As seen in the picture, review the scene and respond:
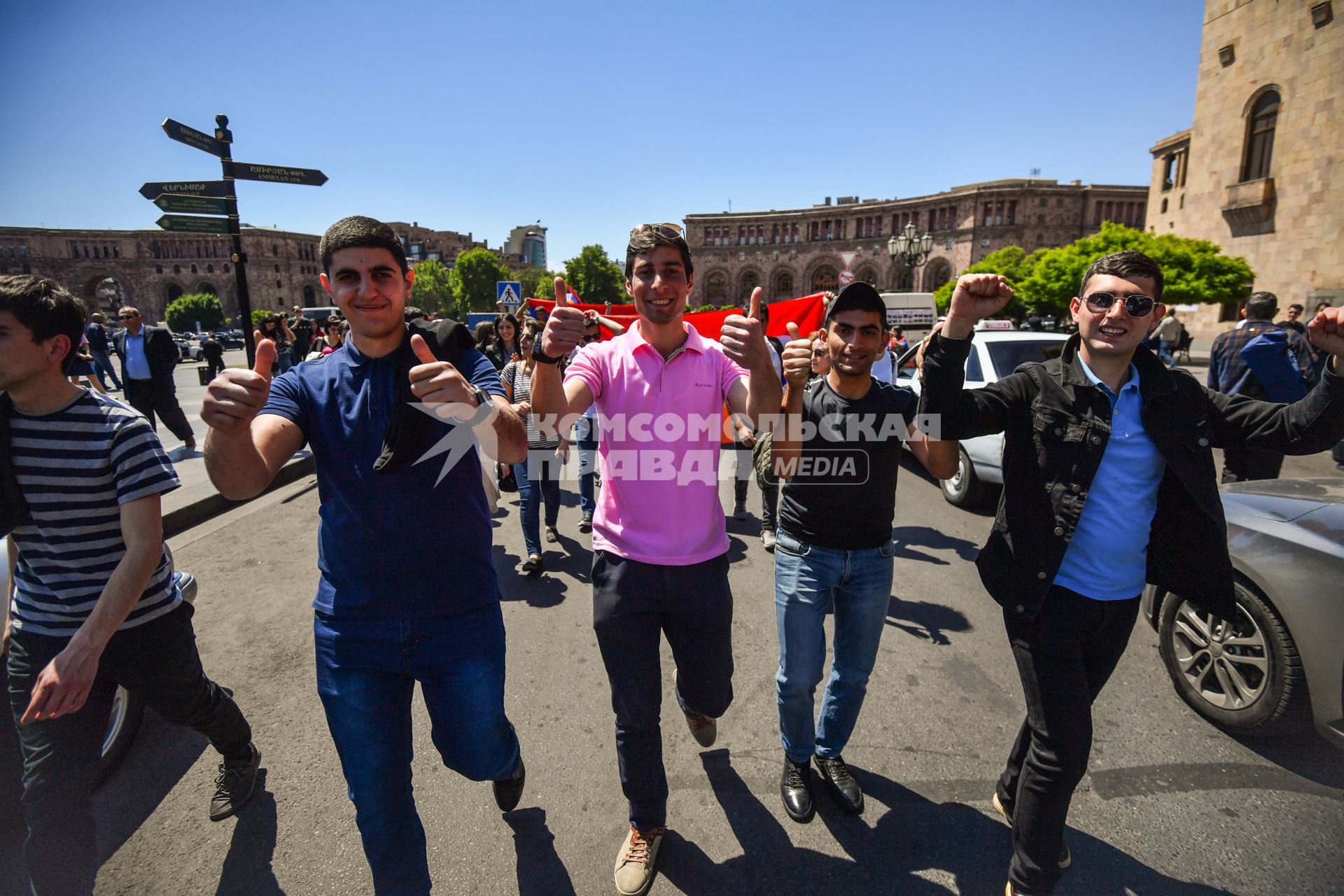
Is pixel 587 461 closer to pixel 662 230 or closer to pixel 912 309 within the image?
pixel 662 230

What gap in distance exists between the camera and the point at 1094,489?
6.89ft

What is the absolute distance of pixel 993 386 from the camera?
7.22 ft

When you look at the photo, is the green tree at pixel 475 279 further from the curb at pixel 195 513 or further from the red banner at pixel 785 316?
the red banner at pixel 785 316

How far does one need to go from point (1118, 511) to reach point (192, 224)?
955 cm

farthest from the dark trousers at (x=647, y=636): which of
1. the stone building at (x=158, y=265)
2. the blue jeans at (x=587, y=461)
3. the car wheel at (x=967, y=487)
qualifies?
the stone building at (x=158, y=265)

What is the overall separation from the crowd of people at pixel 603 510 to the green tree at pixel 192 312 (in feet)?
311

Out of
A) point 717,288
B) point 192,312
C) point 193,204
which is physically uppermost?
point 717,288

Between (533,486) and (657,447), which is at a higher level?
(657,447)

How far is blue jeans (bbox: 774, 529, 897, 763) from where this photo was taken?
2.49m

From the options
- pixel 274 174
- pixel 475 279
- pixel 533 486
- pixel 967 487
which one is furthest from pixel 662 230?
pixel 475 279

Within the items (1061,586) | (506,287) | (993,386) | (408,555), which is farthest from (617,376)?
(506,287)

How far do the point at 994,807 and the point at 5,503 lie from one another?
386cm

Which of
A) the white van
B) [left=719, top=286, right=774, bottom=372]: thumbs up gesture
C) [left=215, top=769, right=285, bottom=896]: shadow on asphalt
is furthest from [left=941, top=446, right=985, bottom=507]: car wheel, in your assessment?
the white van

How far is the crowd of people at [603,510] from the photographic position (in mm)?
1914
